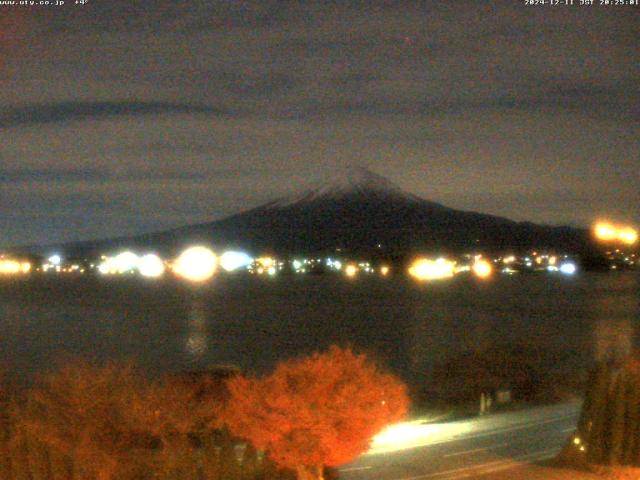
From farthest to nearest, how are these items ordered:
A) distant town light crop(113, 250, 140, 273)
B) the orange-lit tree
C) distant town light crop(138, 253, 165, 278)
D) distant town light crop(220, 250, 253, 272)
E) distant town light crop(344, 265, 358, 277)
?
distant town light crop(138, 253, 165, 278), distant town light crop(113, 250, 140, 273), distant town light crop(220, 250, 253, 272), distant town light crop(344, 265, 358, 277), the orange-lit tree

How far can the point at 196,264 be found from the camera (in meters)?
106

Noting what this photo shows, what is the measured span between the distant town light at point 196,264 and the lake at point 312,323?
29864 mm

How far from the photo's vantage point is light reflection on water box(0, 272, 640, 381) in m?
30.9

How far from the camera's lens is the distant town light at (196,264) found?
10525cm

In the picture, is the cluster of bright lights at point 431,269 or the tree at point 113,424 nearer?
the tree at point 113,424

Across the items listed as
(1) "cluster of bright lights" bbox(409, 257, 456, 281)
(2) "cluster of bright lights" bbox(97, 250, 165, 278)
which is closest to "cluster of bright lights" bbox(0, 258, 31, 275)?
(2) "cluster of bright lights" bbox(97, 250, 165, 278)

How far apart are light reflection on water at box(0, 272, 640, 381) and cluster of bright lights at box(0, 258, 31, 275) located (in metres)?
37.1

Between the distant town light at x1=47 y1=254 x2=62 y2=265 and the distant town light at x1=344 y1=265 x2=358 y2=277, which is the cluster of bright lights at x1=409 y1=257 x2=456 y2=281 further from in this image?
the distant town light at x1=47 y1=254 x2=62 y2=265

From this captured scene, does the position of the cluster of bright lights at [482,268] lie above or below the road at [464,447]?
above

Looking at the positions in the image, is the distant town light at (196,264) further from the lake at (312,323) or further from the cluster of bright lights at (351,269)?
the lake at (312,323)

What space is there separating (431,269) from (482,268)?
29.2ft

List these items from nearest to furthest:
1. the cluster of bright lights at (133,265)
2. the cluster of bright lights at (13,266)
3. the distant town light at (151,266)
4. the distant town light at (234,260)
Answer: the distant town light at (234,260), the cluster of bright lights at (133,265), the distant town light at (151,266), the cluster of bright lights at (13,266)

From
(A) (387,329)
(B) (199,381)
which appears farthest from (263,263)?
(B) (199,381)

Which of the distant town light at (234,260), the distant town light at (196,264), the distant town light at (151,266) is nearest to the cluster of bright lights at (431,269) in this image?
the distant town light at (234,260)
